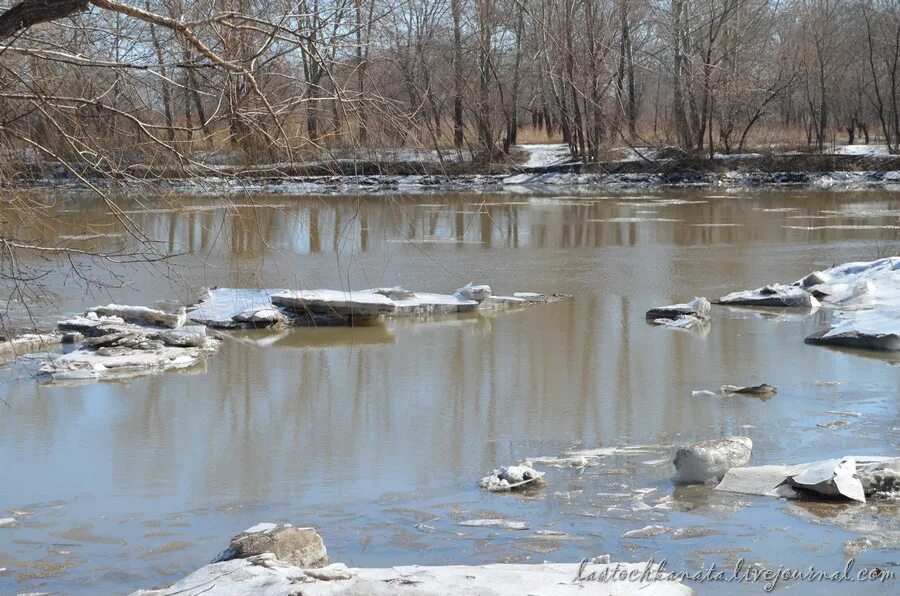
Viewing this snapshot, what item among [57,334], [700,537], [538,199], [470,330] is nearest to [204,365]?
[57,334]

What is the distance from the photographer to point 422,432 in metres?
7.15

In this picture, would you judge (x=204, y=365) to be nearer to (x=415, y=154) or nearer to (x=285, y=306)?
(x=285, y=306)

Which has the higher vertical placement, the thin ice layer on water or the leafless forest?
the leafless forest

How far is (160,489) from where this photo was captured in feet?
19.9

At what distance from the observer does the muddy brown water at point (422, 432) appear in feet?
16.1

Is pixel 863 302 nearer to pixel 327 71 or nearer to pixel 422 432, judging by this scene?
pixel 422 432

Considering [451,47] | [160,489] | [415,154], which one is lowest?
[160,489]

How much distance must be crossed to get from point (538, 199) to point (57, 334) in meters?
20.1

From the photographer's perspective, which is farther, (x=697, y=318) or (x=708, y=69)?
(x=697, y=318)

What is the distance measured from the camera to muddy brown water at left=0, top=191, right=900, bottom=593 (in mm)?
4898

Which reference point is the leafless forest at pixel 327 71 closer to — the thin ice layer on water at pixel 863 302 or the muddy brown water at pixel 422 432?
the muddy brown water at pixel 422 432

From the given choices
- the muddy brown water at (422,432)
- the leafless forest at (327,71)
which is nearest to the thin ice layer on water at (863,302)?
the muddy brown water at (422,432)

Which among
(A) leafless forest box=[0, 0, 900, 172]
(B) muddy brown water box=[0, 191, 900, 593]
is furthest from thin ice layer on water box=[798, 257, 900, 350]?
(A) leafless forest box=[0, 0, 900, 172]

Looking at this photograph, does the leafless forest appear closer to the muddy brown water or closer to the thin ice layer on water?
the muddy brown water
